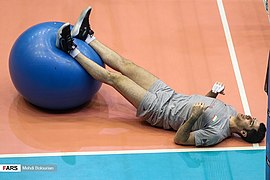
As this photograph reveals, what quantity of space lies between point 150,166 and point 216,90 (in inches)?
38.9

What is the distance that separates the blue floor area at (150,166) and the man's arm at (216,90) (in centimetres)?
56

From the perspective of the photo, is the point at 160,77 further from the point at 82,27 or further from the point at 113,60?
the point at 82,27

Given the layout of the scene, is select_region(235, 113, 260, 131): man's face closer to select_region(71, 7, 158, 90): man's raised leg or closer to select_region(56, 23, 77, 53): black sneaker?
select_region(71, 7, 158, 90): man's raised leg

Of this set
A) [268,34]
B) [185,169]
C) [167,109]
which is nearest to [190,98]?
[167,109]

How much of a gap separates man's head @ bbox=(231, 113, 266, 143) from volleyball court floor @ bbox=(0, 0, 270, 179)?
3.8 inches

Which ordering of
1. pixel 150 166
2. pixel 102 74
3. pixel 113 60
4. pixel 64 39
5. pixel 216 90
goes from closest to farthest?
pixel 150 166, pixel 64 39, pixel 102 74, pixel 216 90, pixel 113 60

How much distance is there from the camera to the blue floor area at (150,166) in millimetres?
6012

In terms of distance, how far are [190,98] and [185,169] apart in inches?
27.4

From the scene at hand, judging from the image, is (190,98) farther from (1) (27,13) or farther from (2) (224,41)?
(1) (27,13)

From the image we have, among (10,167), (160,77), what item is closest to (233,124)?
(160,77)

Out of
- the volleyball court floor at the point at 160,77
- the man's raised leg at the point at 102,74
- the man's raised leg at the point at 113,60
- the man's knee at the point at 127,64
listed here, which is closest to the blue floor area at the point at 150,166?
the volleyball court floor at the point at 160,77

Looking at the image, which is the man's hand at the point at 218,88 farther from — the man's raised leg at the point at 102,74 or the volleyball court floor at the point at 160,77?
the man's raised leg at the point at 102,74

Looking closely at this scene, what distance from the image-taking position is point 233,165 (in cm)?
622

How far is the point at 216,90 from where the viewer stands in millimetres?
6512
